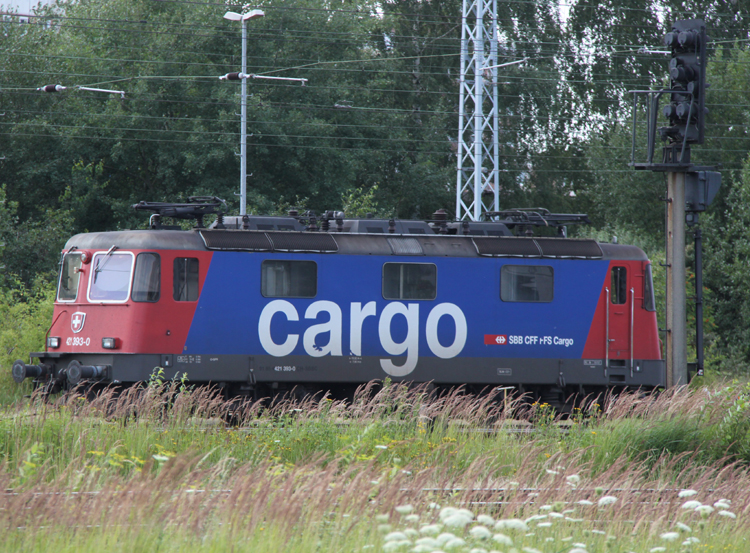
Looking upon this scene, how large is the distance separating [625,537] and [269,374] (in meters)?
8.44

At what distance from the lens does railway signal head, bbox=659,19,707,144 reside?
11312 mm

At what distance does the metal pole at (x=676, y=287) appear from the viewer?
11594 millimetres

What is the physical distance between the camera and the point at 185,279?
45.3 feet

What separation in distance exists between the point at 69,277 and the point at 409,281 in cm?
572

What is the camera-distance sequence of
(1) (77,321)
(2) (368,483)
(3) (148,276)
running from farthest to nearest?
1. (1) (77,321)
2. (3) (148,276)
3. (2) (368,483)

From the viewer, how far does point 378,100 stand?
37.7m

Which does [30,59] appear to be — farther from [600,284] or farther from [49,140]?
[600,284]

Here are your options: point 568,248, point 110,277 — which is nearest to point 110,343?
point 110,277

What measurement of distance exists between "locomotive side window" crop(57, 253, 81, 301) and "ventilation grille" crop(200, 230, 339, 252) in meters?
2.23

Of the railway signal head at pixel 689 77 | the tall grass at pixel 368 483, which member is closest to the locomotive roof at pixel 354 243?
the tall grass at pixel 368 483

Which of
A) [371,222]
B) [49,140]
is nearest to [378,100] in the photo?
[49,140]

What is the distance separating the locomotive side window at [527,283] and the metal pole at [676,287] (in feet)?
13.0

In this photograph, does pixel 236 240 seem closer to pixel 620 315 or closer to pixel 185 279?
pixel 185 279

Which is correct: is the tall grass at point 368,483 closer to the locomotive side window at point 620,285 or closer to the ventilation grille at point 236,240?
the ventilation grille at point 236,240
